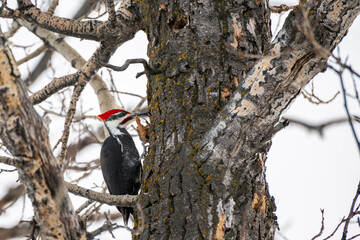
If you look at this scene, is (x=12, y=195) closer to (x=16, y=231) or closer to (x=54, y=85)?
(x=54, y=85)

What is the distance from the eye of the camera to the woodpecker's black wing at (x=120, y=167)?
141 inches

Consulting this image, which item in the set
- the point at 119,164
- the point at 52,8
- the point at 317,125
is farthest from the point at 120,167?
the point at 317,125

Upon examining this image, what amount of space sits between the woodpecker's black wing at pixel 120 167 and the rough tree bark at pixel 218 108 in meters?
1.43

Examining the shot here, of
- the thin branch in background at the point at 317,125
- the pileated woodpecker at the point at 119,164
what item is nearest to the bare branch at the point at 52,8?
the pileated woodpecker at the point at 119,164

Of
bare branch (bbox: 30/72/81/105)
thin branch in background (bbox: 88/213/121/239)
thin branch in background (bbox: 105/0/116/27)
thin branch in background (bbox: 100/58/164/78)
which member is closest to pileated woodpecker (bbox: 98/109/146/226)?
bare branch (bbox: 30/72/81/105)

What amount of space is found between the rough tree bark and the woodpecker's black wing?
1.43m

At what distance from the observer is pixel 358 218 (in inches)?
70.2

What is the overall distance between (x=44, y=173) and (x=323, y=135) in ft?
2.65

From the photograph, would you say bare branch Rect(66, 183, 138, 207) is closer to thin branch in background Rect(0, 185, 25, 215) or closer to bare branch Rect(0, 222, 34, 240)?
bare branch Rect(0, 222, 34, 240)

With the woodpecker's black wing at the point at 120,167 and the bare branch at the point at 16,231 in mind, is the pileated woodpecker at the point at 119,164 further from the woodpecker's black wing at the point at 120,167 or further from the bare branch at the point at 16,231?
the bare branch at the point at 16,231

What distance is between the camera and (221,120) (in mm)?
1855

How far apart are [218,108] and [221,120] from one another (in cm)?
22

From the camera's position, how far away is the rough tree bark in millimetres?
1763

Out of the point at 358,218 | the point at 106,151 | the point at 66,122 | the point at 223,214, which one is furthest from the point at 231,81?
the point at 106,151
